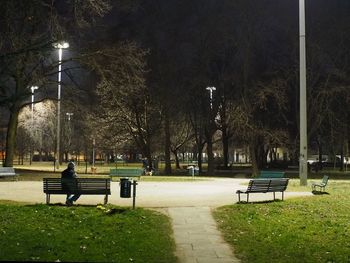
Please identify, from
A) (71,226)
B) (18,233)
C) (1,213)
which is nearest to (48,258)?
(18,233)

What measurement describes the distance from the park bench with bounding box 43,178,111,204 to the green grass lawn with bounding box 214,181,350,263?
346 centimetres

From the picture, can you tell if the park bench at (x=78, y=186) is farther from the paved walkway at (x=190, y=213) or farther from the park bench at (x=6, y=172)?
the park bench at (x=6, y=172)

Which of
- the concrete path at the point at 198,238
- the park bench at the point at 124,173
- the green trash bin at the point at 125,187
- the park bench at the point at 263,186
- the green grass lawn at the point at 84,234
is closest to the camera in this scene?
the green grass lawn at the point at 84,234

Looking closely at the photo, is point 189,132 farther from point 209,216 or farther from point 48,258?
point 48,258

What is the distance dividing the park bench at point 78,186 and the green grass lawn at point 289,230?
3.46 m

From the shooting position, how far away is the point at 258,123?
4419 cm

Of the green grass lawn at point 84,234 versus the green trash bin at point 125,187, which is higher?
the green trash bin at point 125,187

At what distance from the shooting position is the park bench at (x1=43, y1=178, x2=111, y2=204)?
16141mm

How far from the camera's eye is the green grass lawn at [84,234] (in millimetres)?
8922

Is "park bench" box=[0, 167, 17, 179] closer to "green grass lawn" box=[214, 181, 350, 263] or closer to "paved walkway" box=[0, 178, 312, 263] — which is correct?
"paved walkway" box=[0, 178, 312, 263]

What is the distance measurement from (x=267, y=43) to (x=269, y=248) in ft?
127

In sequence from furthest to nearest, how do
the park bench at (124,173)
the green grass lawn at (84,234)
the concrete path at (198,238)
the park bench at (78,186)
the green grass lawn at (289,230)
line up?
the park bench at (124,173)
the park bench at (78,186)
the green grass lawn at (289,230)
the concrete path at (198,238)
the green grass lawn at (84,234)

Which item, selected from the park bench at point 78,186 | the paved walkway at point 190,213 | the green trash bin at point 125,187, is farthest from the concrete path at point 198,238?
the park bench at point 78,186

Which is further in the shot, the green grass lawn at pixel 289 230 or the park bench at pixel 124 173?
the park bench at pixel 124 173
